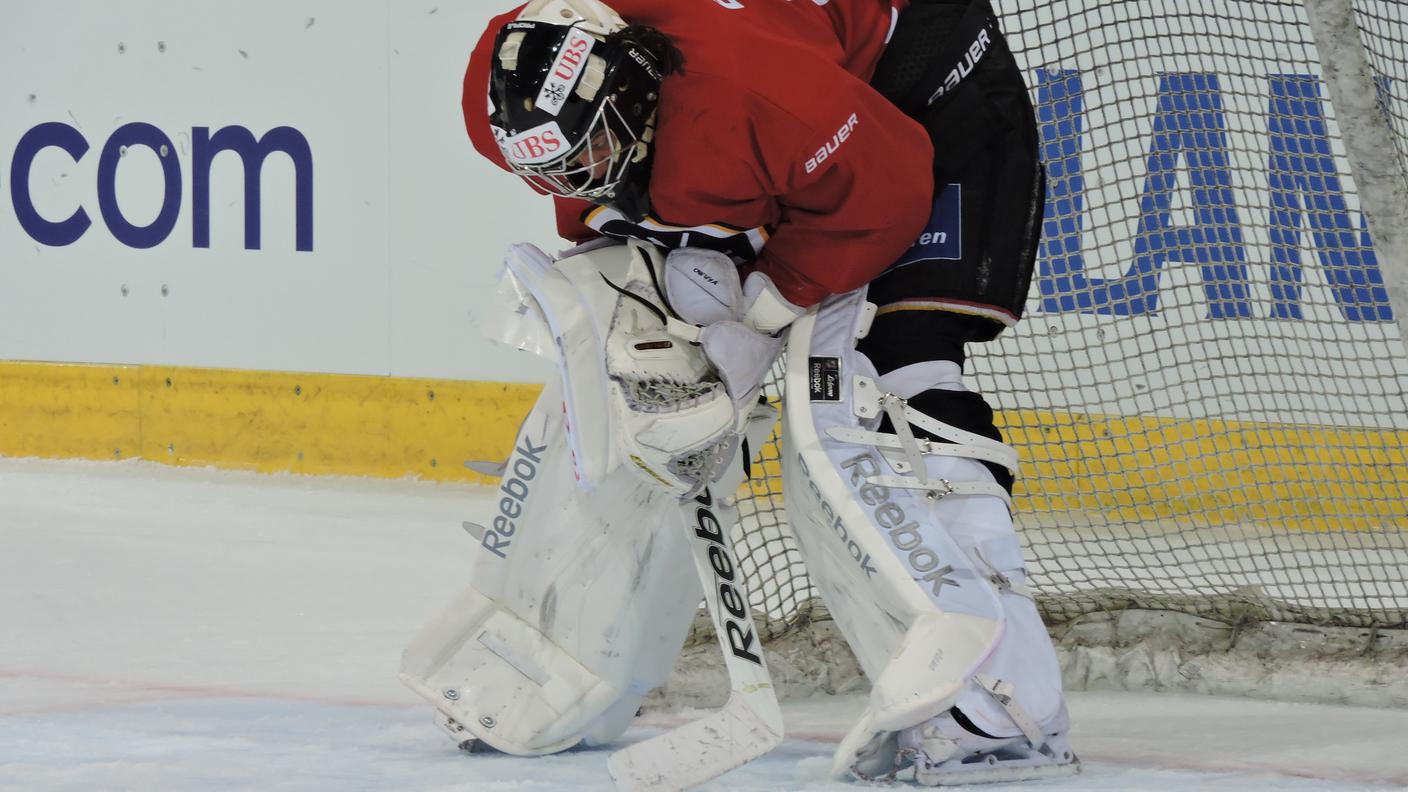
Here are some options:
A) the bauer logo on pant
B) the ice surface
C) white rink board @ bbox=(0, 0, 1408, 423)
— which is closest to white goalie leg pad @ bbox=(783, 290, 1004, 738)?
the bauer logo on pant

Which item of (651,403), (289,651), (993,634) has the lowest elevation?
(289,651)

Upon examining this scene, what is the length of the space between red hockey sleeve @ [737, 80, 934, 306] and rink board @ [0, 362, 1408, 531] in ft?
3.07

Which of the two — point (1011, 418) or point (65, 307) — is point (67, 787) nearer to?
point (1011, 418)

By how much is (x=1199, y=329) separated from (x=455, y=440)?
64.9 inches

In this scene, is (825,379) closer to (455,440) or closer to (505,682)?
(505,682)

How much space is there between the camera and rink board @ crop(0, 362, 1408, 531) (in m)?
2.70

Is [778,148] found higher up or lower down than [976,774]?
higher up

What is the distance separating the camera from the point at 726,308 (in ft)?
5.30

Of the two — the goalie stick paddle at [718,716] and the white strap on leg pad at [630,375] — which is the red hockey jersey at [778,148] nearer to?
the white strap on leg pad at [630,375]

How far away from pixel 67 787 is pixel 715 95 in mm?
898

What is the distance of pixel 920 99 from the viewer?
67.3 inches

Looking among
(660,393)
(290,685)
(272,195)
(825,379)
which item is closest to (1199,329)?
(825,379)

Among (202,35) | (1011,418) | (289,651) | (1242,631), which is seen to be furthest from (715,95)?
(202,35)

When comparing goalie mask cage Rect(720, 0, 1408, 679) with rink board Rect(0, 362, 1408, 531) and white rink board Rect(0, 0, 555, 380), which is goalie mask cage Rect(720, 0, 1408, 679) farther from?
white rink board Rect(0, 0, 555, 380)
